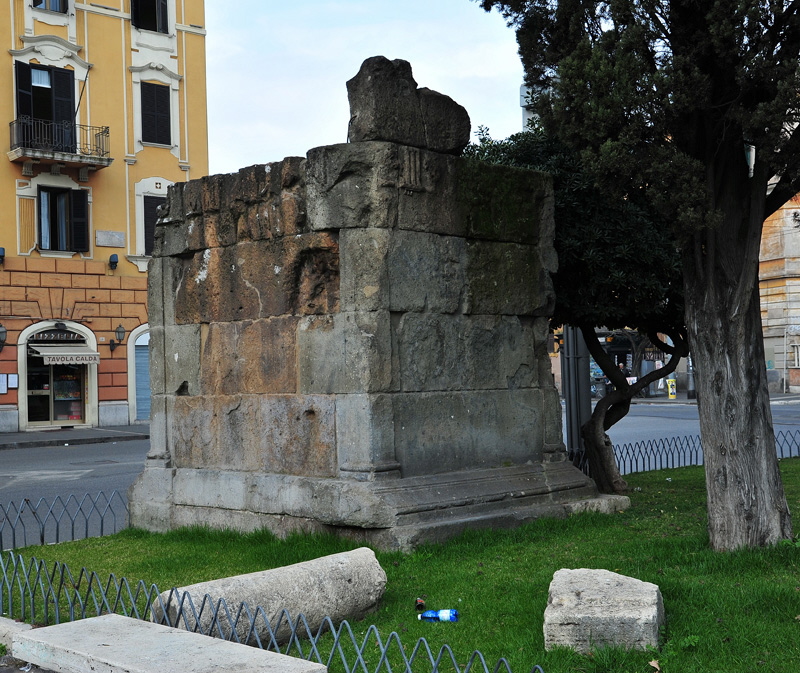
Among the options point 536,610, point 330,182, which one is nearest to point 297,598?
point 536,610

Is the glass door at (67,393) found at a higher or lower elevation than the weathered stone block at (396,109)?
lower

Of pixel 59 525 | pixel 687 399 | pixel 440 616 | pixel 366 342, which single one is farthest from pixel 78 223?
pixel 687 399

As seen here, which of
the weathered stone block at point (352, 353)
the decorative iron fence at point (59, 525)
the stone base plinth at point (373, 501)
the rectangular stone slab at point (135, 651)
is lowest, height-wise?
the decorative iron fence at point (59, 525)

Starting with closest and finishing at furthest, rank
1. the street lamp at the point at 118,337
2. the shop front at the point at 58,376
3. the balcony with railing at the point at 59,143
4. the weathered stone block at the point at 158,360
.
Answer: the weathered stone block at the point at 158,360
the balcony with railing at the point at 59,143
the shop front at the point at 58,376
the street lamp at the point at 118,337

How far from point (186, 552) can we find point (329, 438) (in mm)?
1441

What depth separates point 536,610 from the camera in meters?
5.75

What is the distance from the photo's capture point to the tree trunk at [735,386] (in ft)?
22.8

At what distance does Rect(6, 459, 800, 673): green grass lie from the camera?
4.97 meters

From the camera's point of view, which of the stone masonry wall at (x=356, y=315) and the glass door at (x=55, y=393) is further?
the glass door at (x=55, y=393)

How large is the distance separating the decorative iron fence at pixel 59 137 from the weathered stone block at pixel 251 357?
17659mm

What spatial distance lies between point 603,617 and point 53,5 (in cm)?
2531

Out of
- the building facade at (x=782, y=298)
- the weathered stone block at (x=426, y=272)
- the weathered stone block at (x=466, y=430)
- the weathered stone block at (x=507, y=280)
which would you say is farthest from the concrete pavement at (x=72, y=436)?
the building facade at (x=782, y=298)

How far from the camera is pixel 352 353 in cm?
800

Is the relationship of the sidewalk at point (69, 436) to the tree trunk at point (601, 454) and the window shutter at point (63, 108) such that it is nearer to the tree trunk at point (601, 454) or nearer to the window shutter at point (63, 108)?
the window shutter at point (63, 108)
